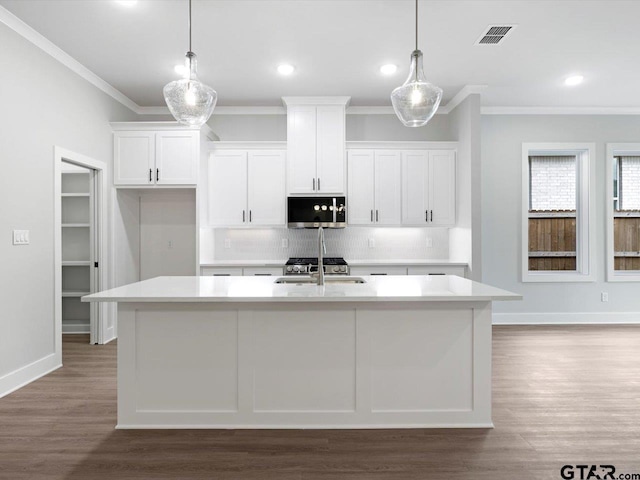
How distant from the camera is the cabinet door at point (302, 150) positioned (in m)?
5.16

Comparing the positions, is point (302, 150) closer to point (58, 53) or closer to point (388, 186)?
point (388, 186)

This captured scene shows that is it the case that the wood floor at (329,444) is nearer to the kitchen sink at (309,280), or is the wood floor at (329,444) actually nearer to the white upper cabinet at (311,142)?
the kitchen sink at (309,280)

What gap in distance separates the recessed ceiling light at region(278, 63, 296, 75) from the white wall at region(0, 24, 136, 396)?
6.50 ft

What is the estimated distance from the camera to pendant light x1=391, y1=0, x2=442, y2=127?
2.48 m

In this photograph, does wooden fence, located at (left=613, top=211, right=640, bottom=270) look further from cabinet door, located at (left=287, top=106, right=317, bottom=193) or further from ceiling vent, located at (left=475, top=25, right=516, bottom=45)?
cabinet door, located at (left=287, top=106, right=317, bottom=193)

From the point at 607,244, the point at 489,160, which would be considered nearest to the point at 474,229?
the point at 489,160

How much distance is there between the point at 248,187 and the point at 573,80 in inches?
150

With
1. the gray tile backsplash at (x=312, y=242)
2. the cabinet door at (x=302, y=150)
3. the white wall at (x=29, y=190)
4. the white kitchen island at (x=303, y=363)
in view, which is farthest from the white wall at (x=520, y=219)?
the white wall at (x=29, y=190)

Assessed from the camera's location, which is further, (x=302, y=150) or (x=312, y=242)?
(x=312, y=242)

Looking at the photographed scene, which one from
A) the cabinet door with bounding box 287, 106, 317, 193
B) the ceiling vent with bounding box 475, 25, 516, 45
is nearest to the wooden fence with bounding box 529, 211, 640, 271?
the ceiling vent with bounding box 475, 25, 516, 45

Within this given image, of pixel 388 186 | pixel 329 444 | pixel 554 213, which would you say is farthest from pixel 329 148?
pixel 329 444

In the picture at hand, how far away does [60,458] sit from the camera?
7.44 feet

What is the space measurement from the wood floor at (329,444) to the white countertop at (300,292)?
0.80 m

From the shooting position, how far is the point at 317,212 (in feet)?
16.5
